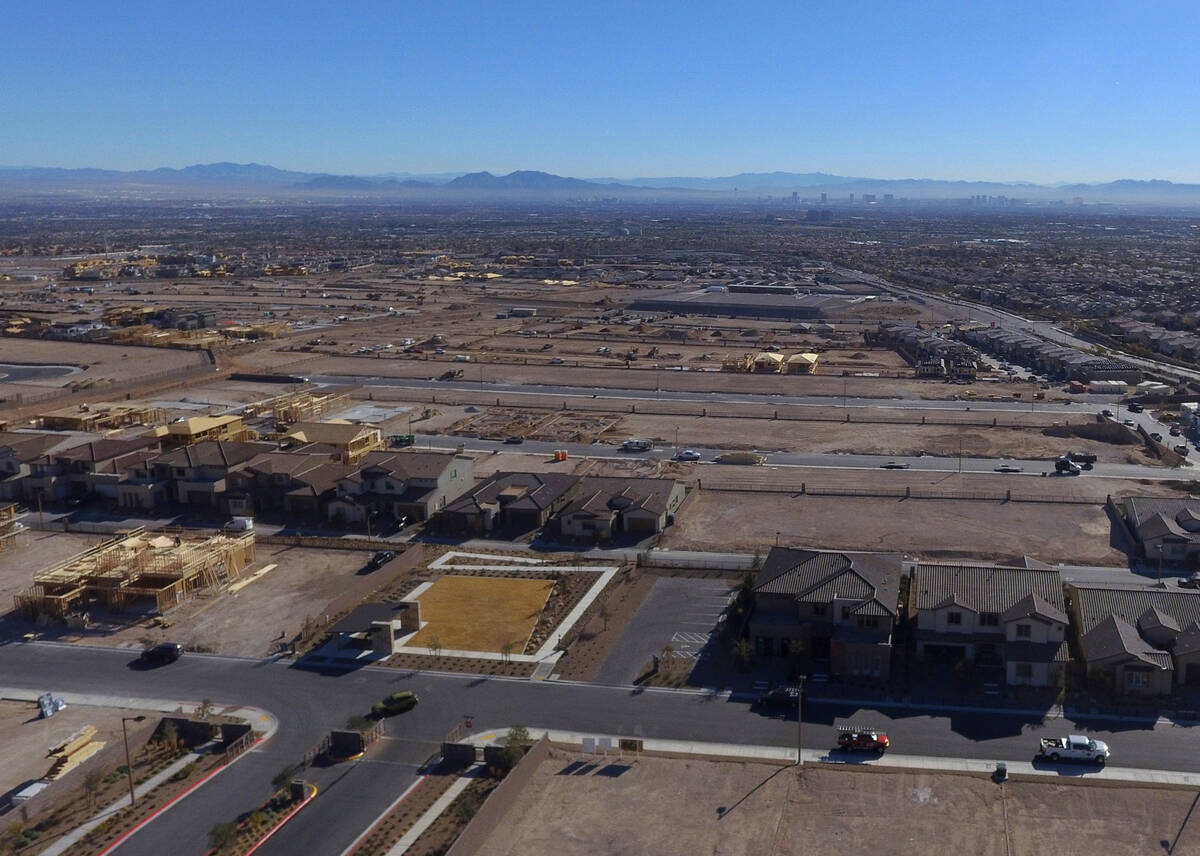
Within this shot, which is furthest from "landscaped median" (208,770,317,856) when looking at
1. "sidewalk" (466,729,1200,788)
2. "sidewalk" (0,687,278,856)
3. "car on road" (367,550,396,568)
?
"car on road" (367,550,396,568)

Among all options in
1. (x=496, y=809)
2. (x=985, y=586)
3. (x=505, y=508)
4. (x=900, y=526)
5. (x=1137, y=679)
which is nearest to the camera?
(x=496, y=809)

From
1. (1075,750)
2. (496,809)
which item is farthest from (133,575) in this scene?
(1075,750)

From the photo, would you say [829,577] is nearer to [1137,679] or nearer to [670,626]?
[670,626]

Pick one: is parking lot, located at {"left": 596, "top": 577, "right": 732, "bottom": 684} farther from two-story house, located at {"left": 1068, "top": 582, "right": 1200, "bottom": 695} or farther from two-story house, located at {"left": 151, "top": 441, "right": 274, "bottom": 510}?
two-story house, located at {"left": 151, "top": 441, "right": 274, "bottom": 510}

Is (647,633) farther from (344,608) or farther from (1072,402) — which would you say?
(1072,402)

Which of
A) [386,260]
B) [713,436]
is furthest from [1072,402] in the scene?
[386,260]

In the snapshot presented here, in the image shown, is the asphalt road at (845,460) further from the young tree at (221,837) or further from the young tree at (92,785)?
the young tree at (221,837)

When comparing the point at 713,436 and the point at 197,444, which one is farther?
the point at 713,436
